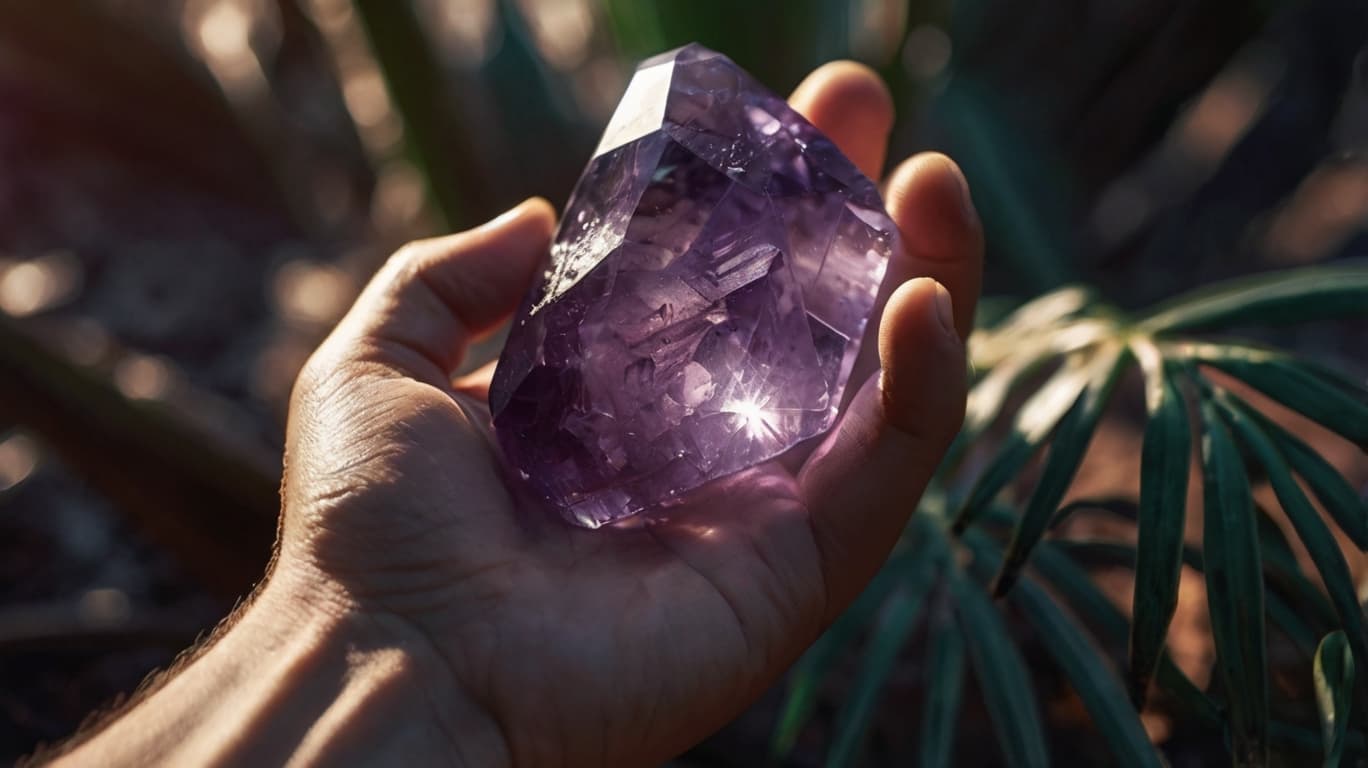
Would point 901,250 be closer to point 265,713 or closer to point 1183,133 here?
point 265,713

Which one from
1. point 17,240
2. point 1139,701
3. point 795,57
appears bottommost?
point 1139,701

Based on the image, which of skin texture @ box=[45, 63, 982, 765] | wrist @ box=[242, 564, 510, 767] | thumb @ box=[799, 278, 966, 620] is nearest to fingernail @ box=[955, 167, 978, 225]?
skin texture @ box=[45, 63, 982, 765]

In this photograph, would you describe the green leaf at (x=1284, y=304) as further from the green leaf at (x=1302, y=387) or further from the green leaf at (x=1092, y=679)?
the green leaf at (x=1092, y=679)

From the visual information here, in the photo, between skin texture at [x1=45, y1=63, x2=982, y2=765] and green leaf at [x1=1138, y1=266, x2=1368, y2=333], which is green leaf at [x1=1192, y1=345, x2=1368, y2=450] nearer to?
green leaf at [x1=1138, y1=266, x2=1368, y2=333]

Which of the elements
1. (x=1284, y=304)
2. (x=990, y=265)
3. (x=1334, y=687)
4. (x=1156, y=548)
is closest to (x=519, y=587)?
(x=1156, y=548)

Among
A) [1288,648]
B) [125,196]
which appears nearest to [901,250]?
[1288,648]

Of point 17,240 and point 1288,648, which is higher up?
point 17,240
